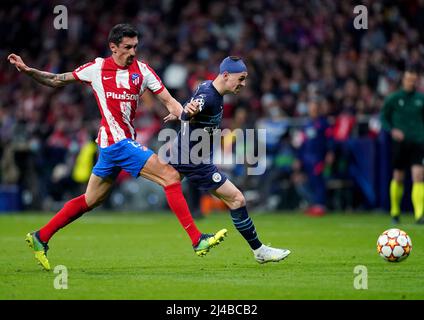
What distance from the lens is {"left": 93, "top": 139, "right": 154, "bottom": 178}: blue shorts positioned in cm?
988

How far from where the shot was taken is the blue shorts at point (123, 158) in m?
9.88

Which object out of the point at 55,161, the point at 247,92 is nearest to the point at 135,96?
the point at 247,92

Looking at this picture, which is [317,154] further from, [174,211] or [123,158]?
[123,158]

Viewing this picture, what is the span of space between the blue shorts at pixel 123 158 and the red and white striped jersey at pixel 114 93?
0.08 m

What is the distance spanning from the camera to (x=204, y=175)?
10.0 metres

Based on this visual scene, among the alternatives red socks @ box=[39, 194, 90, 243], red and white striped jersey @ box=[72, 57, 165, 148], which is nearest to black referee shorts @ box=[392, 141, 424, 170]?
red and white striped jersey @ box=[72, 57, 165, 148]

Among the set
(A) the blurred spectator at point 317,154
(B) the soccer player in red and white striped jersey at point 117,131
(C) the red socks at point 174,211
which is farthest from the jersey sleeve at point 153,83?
(A) the blurred spectator at point 317,154

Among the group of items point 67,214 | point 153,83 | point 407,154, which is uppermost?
point 153,83

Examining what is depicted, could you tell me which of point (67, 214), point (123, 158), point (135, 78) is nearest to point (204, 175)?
point (123, 158)

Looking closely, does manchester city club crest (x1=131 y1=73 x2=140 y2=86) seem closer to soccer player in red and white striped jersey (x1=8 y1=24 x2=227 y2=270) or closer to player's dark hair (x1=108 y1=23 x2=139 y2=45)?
soccer player in red and white striped jersey (x1=8 y1=24 x2=227 y2=270)

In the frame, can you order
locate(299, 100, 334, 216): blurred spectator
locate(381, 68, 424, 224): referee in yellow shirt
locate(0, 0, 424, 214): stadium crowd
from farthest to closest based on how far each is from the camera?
1. locate(0, 0, 424, 214): stadium crowd
2. locate(299, 100, 334, 216): blurred spectator
3. locate(381, 68, 424, 224): referee in yellow shirt

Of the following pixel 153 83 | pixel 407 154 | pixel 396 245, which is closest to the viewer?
pixel 396 245

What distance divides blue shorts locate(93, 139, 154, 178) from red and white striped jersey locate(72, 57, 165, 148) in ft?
0.25

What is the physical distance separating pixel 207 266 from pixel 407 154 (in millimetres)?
6984
